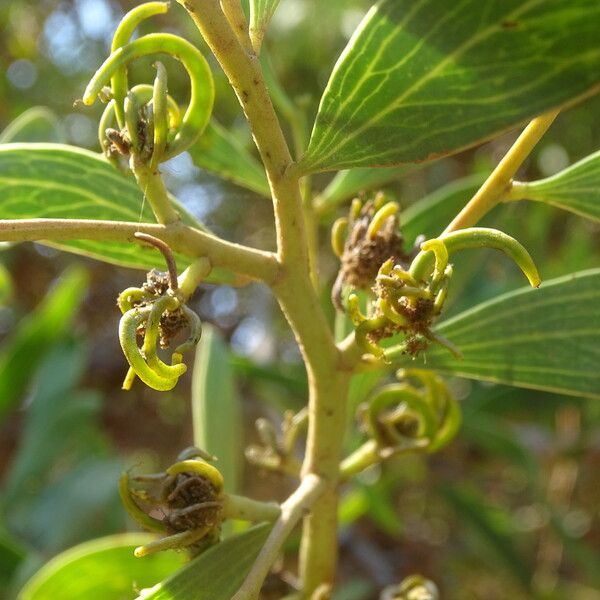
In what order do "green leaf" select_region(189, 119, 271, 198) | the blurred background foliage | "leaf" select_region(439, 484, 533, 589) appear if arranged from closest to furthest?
"green leaf" select_region(189, 119, 271, 198) < the blurred background foliage < "leaf" select_region(439, 484, 533, 589)

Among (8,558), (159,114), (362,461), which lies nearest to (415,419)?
(362,461)

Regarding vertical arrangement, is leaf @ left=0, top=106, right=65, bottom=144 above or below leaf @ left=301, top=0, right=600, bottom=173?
above

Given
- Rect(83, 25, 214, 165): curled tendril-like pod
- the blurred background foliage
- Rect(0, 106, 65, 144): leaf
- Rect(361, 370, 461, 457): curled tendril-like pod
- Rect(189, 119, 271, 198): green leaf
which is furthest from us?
the blurred background foliage

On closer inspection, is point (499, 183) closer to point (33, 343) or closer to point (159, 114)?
point (159, 114)

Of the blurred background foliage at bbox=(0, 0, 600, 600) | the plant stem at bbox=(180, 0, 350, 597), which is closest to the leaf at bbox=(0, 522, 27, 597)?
the blurred background foliage at bbox=(0, 0, 600, 600)

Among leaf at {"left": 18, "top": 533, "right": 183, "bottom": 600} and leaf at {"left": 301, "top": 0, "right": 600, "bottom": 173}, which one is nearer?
leaf at {"left": 301, "top": 0, "right": 600, "bottom": 173}

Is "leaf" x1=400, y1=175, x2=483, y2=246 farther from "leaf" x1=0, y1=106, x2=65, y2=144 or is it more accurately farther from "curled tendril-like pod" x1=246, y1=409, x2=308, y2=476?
"leaf" x1=0, y1=106, x2=65, y2=144

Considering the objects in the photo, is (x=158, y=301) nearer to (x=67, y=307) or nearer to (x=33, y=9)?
(x=67, y=307)
